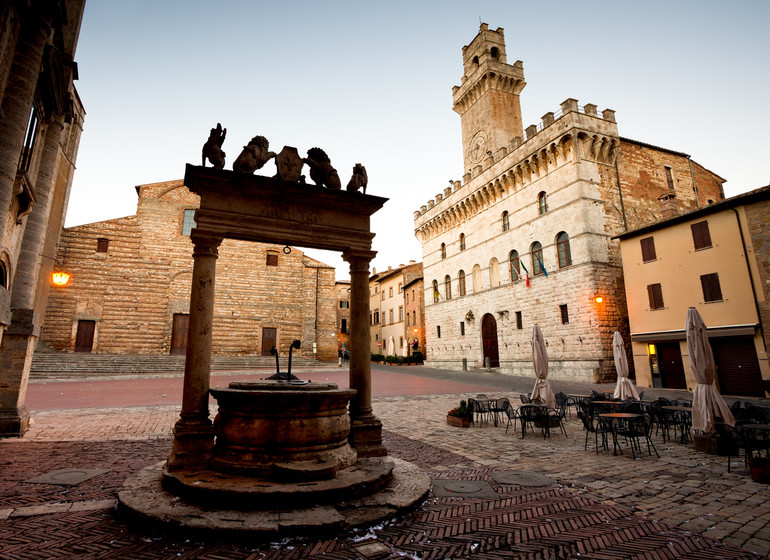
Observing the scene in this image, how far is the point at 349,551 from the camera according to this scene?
3.30 metres

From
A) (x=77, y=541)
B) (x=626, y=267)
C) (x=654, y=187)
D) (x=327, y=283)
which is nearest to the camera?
(x=77, y=541)

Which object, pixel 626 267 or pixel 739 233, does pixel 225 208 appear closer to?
pixel 739 233

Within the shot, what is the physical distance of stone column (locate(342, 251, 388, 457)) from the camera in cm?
562

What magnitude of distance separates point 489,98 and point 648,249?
1887 centimetres

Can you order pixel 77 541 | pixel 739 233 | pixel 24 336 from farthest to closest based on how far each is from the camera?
pixel 739 233 → pixel 24 336 → pixel 77 541

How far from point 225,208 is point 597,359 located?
19.6 meters

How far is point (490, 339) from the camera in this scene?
27453 mm

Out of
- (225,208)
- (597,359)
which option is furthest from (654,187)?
(225,208)

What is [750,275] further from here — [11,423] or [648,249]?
[11,423]

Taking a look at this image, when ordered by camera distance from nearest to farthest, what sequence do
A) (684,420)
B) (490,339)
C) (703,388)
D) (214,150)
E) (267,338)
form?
1. (214,150)
2. (703,388)
3. (684,420)
4. (490,339)
5. (267,338)

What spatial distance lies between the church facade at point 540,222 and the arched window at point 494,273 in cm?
7

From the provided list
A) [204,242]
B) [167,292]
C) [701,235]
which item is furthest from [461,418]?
[167,292]

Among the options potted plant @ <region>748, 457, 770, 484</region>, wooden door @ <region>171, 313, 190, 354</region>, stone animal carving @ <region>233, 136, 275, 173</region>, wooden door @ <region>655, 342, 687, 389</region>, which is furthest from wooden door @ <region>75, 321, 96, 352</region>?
wooden door @ <region>655, 342, 687, 389</region>

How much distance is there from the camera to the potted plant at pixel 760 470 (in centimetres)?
512
